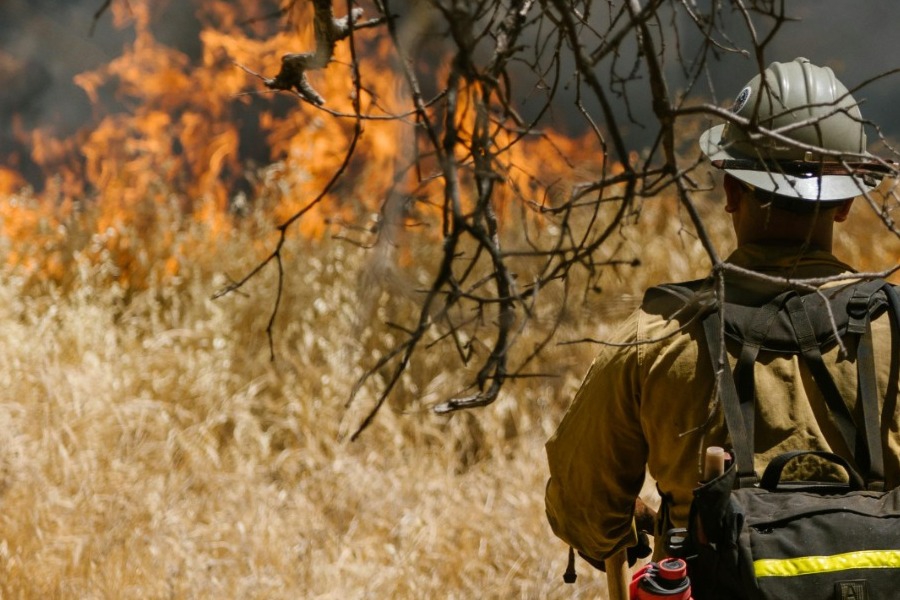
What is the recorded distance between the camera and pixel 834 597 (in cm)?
164

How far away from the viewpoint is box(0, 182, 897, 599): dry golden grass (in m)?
3.55

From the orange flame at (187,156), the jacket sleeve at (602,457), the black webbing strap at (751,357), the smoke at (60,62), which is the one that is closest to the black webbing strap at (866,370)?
the black webbing strap at (751,357)

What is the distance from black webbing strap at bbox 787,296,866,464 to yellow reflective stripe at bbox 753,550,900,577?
24cm

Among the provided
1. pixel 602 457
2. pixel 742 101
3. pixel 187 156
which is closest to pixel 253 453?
pixel 602 457

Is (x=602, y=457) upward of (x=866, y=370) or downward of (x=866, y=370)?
downward

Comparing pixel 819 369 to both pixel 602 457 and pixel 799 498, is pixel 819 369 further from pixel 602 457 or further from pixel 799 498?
pixel 602 457

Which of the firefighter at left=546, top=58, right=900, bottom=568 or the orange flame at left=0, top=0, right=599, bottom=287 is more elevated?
the orange flame at left=0, top=0, right=599, bottom=287

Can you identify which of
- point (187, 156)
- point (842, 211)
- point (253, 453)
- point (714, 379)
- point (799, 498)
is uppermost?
point (187, 156)

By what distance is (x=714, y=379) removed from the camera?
1.88 metres

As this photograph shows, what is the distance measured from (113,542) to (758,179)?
2627 millimetres

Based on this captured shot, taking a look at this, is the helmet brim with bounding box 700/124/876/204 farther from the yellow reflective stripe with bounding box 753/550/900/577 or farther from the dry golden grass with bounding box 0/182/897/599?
the dry golden grass with bounding box 0/182/897/599

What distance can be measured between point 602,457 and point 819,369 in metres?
0.48

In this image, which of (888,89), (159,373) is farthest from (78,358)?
(888,89)

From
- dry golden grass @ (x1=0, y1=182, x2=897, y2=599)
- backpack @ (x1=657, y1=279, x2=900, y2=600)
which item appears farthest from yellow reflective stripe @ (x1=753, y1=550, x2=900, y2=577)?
dry golden grass @ (x1=0, y1=182, x2=897, y2=599)
